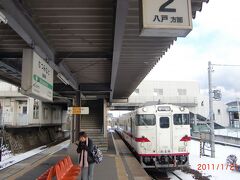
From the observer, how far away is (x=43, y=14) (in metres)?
6.79

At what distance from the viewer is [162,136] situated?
13797 millimetres

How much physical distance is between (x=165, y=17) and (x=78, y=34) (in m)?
3.97

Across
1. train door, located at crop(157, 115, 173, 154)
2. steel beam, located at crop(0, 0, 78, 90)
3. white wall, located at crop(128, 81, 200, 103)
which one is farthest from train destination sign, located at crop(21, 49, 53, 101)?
white wall, located at crop(128, 81, 200, 103)

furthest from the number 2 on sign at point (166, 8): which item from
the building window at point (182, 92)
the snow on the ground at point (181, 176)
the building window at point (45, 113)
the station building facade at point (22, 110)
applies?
the building window at point (182, 92)

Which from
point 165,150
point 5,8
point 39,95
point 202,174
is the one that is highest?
point 5,8

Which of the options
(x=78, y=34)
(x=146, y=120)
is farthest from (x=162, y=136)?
(x=78, y=34)

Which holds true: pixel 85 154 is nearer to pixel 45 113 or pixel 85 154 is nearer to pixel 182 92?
pixel 45 113

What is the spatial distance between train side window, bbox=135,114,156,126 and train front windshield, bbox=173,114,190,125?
925 mm

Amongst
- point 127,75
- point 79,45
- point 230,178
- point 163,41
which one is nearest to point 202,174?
point 230,178

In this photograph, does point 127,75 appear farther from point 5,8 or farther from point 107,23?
point 5,8

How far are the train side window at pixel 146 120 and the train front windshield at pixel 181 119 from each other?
0.93m

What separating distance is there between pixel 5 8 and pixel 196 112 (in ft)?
149

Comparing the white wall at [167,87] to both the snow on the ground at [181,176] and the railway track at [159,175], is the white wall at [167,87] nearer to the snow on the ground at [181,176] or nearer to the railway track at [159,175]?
the railway track at [159,175]
